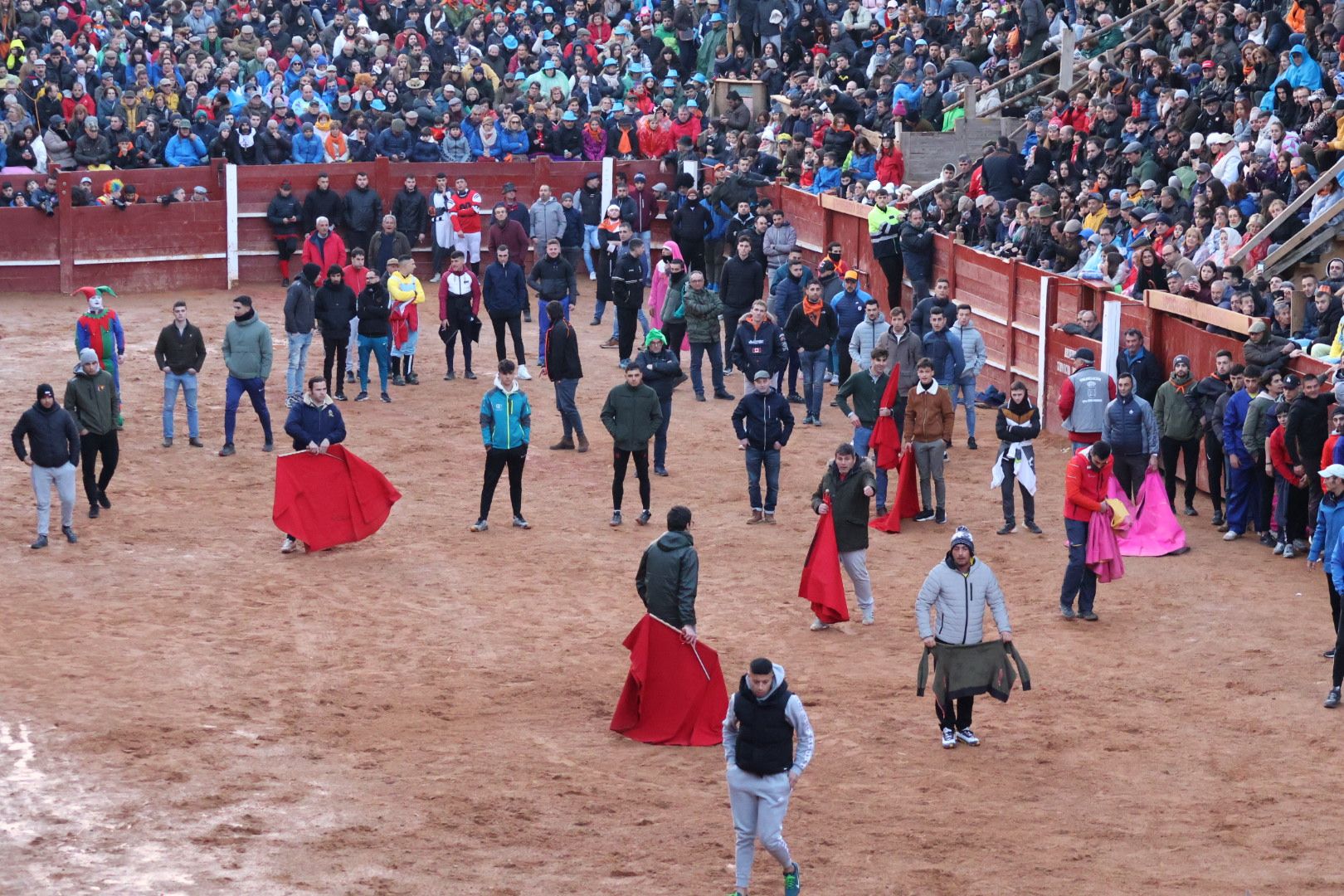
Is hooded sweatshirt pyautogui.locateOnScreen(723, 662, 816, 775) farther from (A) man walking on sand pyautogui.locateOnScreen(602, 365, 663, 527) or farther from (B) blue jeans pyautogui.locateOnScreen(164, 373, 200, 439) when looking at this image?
(B) blue jeans pyautogui.locateOnScreen(164, 373, 200, 439)

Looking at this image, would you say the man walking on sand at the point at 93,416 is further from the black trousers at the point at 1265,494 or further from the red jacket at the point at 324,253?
the black trousers at the point at 1265,494

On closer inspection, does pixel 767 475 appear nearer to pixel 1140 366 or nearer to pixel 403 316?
pixel 1140 366

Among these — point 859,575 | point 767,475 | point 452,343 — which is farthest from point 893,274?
point 859,575

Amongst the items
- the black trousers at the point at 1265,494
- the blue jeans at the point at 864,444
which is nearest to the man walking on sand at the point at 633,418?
the blue jeans at the point at 864,444

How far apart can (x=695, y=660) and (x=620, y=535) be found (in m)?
4.86

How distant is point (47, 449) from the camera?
16.1m

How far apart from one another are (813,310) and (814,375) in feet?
2.43

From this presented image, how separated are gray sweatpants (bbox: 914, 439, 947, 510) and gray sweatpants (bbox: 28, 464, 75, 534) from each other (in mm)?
7230

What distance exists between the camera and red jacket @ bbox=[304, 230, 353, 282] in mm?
23402

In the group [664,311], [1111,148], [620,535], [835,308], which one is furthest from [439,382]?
[1111,148]

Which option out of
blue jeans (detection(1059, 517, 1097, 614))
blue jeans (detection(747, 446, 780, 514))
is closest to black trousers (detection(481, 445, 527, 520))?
blue jeans (detection(747, 446, 780, 514))

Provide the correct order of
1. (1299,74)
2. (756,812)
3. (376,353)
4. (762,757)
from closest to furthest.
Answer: (762,757), (756,812), (376,353), (1299,74)

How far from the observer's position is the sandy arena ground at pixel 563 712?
10.5m

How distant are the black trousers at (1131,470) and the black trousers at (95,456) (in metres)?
8.72
